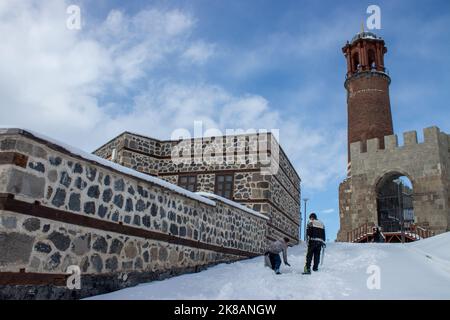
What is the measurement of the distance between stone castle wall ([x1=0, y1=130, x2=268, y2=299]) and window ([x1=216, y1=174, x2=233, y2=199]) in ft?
21.9

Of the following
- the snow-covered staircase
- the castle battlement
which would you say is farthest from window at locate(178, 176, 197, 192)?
the castle battlement

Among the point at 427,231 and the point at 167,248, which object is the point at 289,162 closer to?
the point at 427,231

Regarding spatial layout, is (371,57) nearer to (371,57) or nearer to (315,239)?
(371,57)

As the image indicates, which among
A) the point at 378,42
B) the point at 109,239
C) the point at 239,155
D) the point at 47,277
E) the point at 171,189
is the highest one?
the point at 378,42

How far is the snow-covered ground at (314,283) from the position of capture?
5.77m

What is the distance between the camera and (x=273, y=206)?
619 inches

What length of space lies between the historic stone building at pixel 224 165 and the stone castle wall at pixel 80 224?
21.7ft

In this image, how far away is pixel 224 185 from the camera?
15.9 m

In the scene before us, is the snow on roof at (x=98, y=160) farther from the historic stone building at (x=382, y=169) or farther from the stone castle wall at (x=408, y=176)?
the stone castle wall at (x=408, y=176)

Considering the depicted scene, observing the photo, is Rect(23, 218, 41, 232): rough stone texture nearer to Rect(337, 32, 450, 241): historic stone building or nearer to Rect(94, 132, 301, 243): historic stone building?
Rect(94, 132, 301, 243): historic stone building

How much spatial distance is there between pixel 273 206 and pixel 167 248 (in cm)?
847

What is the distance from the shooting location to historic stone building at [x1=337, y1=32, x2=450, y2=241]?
21.2 m

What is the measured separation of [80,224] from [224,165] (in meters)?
10.7
